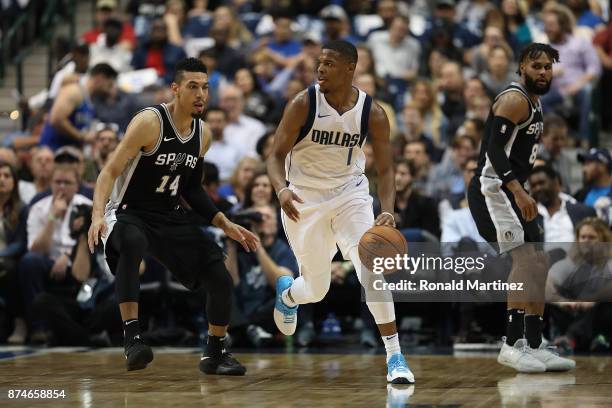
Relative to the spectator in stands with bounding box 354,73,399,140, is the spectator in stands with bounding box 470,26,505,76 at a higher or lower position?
higher

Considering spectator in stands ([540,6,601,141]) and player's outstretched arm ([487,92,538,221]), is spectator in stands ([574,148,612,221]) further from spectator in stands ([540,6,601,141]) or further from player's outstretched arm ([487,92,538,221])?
player's outstretched arm ([487,92,538,221])

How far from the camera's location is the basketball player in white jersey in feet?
26.7

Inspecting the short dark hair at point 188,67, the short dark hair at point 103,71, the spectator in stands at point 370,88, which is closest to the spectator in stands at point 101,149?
the short dark hair at point 103,71

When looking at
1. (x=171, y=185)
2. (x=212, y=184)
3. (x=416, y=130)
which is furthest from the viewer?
(x=416, y=130)

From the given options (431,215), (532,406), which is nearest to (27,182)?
(431,215)

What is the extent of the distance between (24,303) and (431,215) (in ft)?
13.4

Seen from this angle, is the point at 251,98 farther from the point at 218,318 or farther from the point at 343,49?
the point at 343,49

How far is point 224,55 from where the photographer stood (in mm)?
16406

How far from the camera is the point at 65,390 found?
7.84 metres

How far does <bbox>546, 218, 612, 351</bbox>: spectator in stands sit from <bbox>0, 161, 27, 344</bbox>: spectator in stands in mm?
5124

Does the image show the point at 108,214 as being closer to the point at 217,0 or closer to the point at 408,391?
the point at 408,391

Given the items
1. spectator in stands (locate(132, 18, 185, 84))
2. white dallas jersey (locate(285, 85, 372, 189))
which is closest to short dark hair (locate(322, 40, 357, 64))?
white dallas jersey (locate(285, 85, 372, 189))

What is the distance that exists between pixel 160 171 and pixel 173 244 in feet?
1.73

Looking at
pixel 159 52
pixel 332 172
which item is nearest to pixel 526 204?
pixel 332 172
